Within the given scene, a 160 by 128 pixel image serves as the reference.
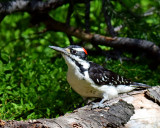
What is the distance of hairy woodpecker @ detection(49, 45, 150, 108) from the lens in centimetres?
424

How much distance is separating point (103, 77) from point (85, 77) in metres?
0.31

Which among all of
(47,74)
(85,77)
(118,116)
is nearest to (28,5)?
(47,74)

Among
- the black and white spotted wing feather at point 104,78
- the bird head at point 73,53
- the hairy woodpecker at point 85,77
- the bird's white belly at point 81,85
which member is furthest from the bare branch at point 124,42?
the bird's white belly at point 81,85

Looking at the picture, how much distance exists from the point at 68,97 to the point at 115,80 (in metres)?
0.77

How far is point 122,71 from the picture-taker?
5.18 m

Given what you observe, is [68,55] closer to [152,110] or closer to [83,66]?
[83,66]

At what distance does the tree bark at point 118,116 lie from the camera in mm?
3107

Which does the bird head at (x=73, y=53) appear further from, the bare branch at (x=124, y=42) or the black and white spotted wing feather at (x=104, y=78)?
the bare branch at (x=124, y=42)

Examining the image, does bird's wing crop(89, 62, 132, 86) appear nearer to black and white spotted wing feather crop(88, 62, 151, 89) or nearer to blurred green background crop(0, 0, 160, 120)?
A: black and white spotted wing feather crop(88, 62, 151, 89)

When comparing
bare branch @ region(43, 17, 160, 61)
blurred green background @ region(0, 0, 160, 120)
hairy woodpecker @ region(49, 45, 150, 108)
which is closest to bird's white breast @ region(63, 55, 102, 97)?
hairy woodpecker @ region(49, 45, 150, 108)

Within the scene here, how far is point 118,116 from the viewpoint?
359 centimetres

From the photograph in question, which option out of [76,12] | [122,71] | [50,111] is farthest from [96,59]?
[50,111]

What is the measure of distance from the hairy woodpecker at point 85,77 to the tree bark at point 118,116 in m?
0.27

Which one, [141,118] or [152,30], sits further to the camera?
[152,30]
